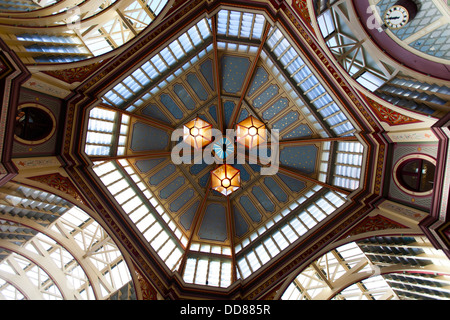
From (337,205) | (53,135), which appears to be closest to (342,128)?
(337,205)

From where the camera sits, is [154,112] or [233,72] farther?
[154,112]

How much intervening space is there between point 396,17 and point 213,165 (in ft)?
45.3

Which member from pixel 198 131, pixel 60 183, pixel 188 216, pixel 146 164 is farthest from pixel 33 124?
pixel 188 216

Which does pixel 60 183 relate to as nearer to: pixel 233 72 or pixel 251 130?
pixel 251 130

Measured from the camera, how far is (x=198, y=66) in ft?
63.3

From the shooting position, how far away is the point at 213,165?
22016 mm

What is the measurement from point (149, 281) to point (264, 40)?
1442cm

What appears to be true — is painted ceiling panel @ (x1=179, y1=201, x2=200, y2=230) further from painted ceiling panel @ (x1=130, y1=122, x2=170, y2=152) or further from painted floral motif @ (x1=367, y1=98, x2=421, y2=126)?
painted floral motif @ (x1=367, y1=98, x2=421, y2=126)

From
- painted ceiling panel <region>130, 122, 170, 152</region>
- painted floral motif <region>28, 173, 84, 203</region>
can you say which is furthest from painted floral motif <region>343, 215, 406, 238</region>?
painted floral motif <region>28, 173, 84, 203</region>

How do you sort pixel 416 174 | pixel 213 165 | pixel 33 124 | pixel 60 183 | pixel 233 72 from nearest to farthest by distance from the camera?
pixel 416 174 < pixel 33 124 < pixel 60 183 < pixel 233 72 < pixel 213 165

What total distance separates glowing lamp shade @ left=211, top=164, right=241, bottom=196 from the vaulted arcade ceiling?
4.01 meters

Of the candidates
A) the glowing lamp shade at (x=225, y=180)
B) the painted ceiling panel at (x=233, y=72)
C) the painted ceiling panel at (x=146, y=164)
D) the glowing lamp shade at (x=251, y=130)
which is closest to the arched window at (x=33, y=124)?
the painted ceiling panel at (x=146, y=164)
